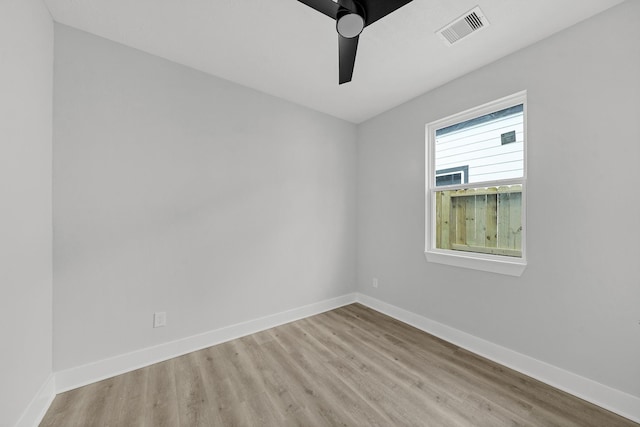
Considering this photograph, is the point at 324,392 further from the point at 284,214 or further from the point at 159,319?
the point at 284,214

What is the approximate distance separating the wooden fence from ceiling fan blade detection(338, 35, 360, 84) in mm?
1694

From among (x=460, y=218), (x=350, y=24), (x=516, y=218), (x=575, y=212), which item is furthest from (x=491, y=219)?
(x=350, y=24)

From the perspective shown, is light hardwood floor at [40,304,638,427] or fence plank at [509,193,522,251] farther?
fence plank at [509,193,522,251]

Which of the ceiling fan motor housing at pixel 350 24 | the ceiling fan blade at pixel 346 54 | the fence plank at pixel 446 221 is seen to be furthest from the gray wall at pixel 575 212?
the ceiling fan motor housing at pixel 350 24

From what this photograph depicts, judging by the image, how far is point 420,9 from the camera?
1667 mm

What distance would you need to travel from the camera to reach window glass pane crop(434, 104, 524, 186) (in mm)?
2137

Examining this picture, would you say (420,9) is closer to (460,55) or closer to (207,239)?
(460,55)

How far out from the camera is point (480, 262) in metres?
2.26

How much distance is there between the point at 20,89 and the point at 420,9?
95.6 inches

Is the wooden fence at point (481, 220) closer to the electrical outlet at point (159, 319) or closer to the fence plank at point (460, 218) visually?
the fence plank at point (460, 218)

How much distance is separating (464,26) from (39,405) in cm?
372

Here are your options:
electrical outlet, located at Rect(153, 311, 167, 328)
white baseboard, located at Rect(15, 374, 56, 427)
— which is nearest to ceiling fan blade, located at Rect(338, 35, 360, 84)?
electrical outlet, located at Rect(153, 311, 167, 328)

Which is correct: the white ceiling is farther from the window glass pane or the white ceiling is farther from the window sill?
the window sill

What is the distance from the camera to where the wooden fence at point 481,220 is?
7.03 ft
